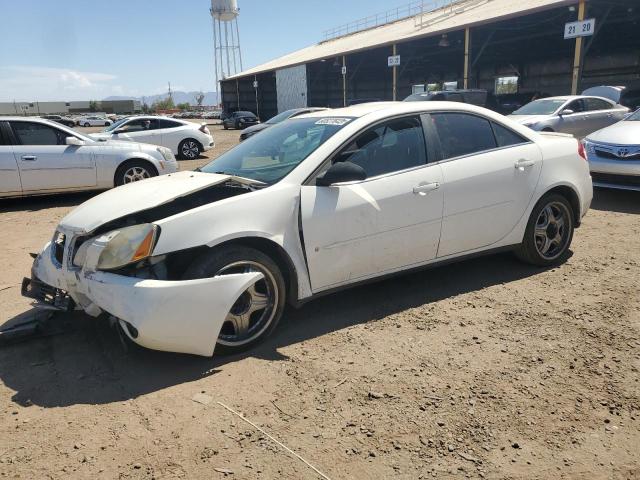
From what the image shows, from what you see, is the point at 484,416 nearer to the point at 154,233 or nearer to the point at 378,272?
the point at 378,272

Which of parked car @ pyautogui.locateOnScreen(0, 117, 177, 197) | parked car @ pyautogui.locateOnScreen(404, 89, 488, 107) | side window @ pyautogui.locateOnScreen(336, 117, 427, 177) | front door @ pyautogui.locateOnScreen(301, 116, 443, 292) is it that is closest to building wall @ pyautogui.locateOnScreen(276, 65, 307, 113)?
parked car @ pyautogui.locateOnScreen(404, 89, 488, 107)

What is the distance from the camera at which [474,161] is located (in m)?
4.19

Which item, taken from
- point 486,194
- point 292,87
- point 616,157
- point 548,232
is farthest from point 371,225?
point 292,87

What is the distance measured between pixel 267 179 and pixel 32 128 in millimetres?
6758

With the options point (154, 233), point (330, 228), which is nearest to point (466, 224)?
point (330, 228)

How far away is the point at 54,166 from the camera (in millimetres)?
8477

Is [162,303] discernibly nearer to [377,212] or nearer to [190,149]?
[377,212]

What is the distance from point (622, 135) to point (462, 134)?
4884mm

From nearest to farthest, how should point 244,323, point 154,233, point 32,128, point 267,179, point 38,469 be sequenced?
point 38,469, point 154,233, point 244,323, point 267,179, point 32,128

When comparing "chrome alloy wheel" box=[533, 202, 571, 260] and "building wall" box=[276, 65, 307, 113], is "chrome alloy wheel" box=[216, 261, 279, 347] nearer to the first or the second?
"chrome alloy wheel" box=[533, 202, 571, 260]

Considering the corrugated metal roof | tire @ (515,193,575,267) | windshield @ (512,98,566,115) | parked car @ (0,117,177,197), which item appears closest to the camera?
tire @ (515,193,575,267)

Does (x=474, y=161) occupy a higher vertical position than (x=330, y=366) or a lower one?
higher

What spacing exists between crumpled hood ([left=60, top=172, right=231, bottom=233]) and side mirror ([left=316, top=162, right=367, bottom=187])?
75 centimetres

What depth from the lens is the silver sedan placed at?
39.3 ft
